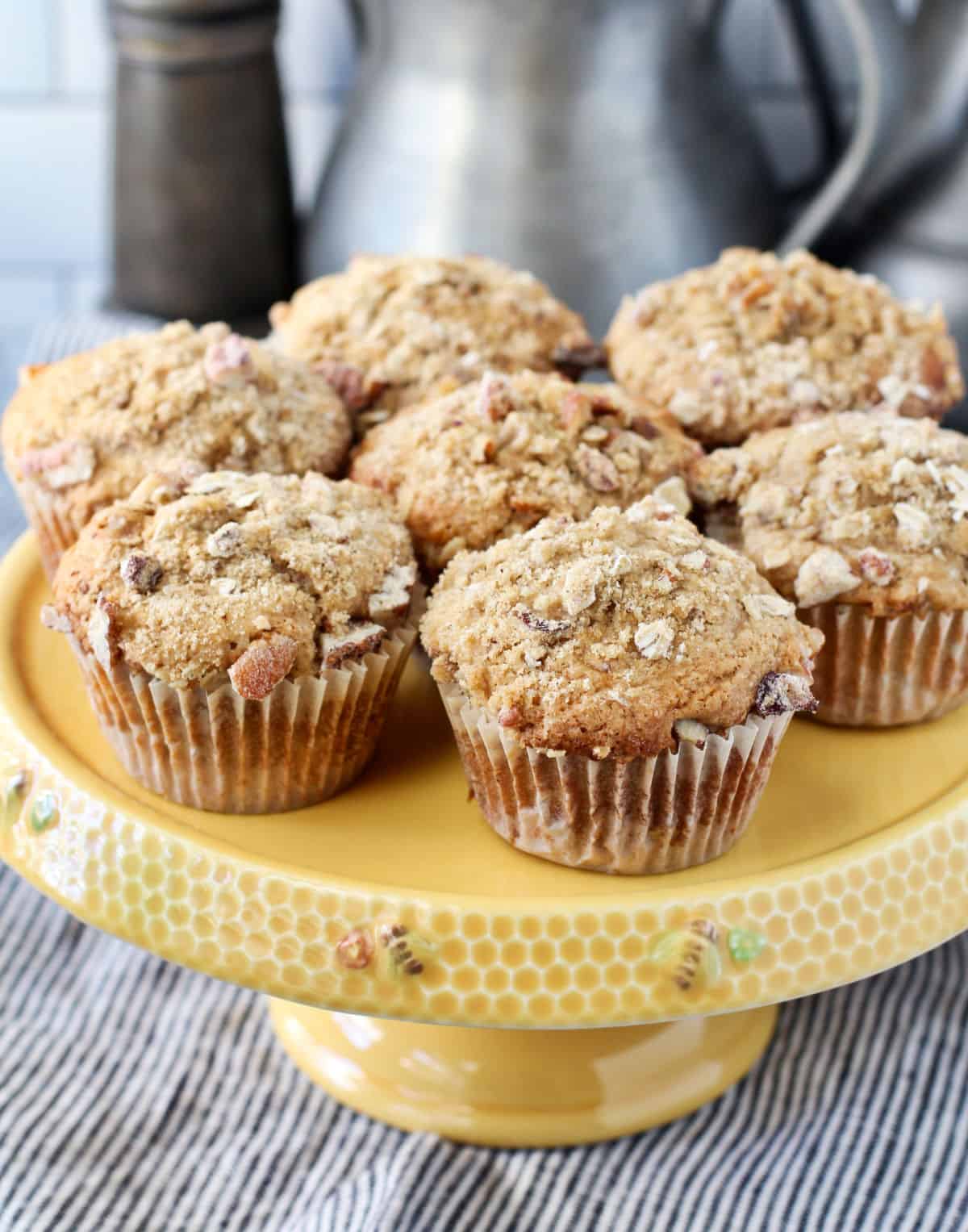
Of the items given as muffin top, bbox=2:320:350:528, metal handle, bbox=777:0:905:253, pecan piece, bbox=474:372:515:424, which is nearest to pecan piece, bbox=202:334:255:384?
muffin top, bbox=2:320:350:528

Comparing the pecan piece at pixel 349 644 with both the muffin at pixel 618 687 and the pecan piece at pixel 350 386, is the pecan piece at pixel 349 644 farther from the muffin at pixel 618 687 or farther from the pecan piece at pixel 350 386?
the pecan piece at pixel 350 386

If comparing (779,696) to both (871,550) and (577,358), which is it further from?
(577,358)

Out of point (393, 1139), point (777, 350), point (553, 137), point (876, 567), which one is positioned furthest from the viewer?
point (553, 137)

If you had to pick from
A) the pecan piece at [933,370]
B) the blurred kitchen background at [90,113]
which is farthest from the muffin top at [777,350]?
the blurred kitchen background at [90,113]

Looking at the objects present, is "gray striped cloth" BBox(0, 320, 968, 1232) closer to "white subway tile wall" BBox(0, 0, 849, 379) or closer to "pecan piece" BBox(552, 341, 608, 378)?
"pecan piece" BBox(552, 341, 608, 378)

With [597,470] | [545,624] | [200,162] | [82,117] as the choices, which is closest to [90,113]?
[82,117]

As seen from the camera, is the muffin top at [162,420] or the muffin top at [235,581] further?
the muffin top at [162,420]
